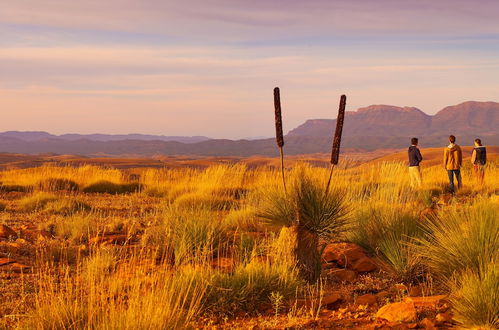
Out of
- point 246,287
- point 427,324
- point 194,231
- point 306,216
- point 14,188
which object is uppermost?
point 306,216

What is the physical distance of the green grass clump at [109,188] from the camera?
1770 centimetres

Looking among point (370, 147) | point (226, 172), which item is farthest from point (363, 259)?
point (370, 147)

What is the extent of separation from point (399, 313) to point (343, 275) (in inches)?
73.6

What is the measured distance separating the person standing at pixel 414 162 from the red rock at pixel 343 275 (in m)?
9.41

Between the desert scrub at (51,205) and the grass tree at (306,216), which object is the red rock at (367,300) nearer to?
the grass tree at (306,216)

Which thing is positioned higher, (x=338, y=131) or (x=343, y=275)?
(x=338, y=131)

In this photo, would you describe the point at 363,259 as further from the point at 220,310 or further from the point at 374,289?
the point at 220,310

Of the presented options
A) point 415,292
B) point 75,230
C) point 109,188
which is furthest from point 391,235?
point 109,188

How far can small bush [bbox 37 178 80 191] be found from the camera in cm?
1730

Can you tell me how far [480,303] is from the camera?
4090mm

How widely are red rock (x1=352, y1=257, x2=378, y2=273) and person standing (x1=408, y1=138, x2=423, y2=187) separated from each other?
8.91 meters

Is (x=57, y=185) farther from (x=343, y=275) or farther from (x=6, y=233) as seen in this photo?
(x=343, y=275)

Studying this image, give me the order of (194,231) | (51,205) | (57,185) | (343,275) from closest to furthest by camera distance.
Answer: (343,275) < (194,231) < (51,205) < (57,185)

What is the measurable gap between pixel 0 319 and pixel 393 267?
437cm
